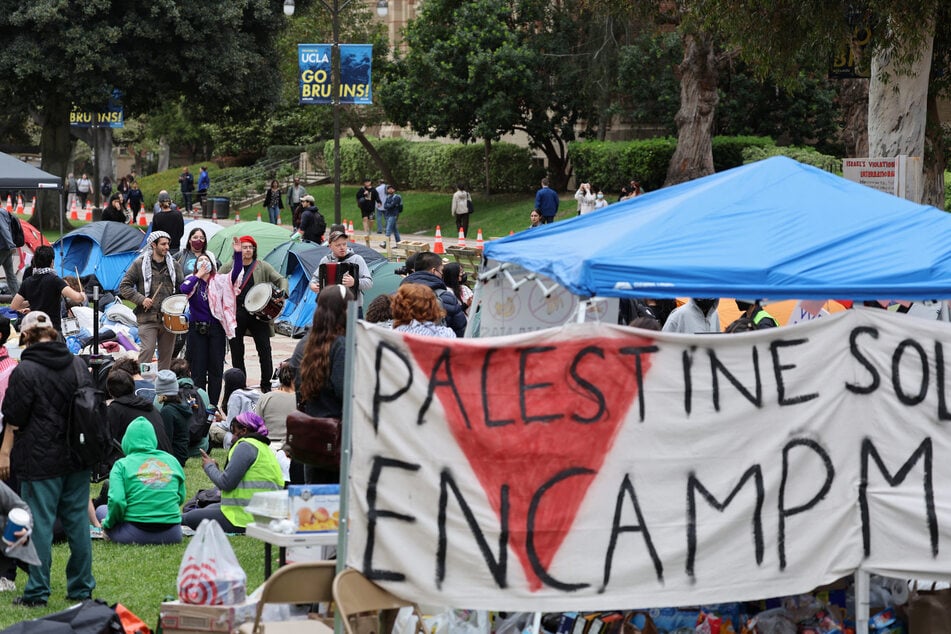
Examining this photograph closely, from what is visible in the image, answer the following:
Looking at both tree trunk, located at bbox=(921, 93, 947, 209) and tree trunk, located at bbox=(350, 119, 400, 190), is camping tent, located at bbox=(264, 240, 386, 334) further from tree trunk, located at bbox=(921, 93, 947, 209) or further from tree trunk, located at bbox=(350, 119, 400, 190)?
tree trunk, located at bbox=(350, 119, 400, 190)

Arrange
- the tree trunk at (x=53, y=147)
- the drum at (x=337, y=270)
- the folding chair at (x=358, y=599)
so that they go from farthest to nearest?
the tree trunk at (x=53, y=147)
the drum at (x=337, y=270)
the folding chair at (x=358, y=599)

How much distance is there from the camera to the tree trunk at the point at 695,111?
106ft

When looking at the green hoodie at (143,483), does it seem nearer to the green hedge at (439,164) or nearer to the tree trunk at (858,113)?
the tree trunk at (858,113)

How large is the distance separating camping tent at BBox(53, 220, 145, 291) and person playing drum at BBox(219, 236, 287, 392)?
8.47m

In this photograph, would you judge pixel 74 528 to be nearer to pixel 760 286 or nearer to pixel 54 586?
pixel 54 586

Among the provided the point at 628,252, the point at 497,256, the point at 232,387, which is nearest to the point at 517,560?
the point at 628,252

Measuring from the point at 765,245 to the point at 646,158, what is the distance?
31574 mm

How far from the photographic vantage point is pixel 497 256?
7.53 m

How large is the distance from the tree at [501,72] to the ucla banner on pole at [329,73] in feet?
36.6

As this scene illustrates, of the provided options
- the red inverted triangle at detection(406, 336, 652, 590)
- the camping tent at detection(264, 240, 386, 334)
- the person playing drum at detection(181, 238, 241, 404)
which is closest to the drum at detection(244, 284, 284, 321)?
the person playing drum at detection(181, 238, 241, 404)

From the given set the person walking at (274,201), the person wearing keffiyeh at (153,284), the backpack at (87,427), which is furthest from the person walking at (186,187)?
the backpack at (87,427)

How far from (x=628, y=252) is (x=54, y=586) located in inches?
154

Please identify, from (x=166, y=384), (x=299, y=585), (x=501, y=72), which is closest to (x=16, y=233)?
(x=166, y=384)

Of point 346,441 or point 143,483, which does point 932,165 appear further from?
point 346,441
